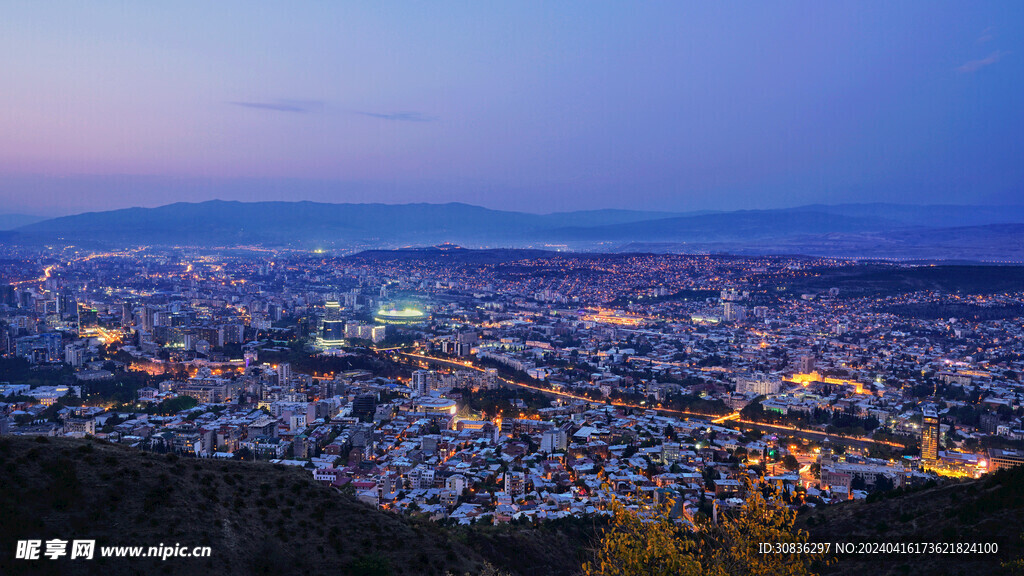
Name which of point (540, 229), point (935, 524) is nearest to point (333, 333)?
point (935, 524)

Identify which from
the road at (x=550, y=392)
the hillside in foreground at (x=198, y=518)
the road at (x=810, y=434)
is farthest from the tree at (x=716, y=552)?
the road at (x=550, y=392)

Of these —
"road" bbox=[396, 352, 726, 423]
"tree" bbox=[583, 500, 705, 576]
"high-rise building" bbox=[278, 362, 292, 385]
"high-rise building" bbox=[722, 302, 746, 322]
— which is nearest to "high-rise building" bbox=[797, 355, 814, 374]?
"road" bbox=[396, 352, 726, 423]

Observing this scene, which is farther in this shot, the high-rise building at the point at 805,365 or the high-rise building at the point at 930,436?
the high-rise building at the point at 805,365

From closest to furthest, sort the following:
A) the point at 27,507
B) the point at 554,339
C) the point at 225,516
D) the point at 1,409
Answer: the point at 27,507 → the point at 225,516 → the point at 1,409 → the point at 554,339

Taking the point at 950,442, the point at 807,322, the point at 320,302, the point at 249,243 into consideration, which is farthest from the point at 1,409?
the point at 249,243

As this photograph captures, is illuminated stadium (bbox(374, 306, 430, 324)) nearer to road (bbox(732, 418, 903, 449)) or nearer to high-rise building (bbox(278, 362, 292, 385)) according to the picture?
high-rise building (bbox(278, 362, 292, 385))

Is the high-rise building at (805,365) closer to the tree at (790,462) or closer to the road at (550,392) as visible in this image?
the road at (550,392)

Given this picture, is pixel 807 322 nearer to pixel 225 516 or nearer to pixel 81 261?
pixel 225 516
